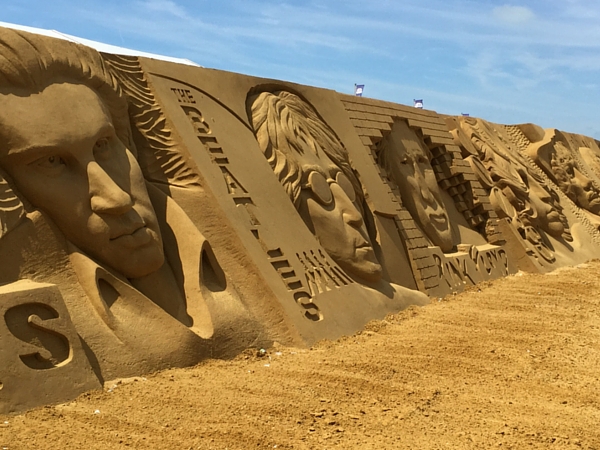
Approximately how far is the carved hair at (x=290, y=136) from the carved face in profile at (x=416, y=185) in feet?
3.27

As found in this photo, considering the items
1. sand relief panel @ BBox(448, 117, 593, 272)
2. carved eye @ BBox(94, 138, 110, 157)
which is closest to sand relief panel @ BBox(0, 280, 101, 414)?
carved eye @ BBox(94, 138, 110, 157)

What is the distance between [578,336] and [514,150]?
20.0ft

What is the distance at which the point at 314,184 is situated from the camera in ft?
17.4

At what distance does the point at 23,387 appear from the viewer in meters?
2.88

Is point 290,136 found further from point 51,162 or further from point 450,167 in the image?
point 450,167

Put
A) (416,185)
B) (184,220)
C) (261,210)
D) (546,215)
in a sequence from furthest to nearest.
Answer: (546,215), (416,185), (261,210), (184,220)

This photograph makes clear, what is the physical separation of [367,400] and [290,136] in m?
2.72

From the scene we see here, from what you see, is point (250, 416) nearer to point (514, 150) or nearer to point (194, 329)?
point (194, 329)

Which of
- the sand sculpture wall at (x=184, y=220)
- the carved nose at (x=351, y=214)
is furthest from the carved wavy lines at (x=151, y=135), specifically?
the carved nose at (x=351, y=214)

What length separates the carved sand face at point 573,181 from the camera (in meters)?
10.9

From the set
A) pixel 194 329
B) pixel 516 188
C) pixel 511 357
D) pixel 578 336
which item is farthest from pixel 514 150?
pixel 194 329

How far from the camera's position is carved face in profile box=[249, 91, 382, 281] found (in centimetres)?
524

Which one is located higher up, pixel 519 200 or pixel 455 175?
pixel 455 175

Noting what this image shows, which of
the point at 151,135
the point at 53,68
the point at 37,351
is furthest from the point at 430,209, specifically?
the point at 37,351
